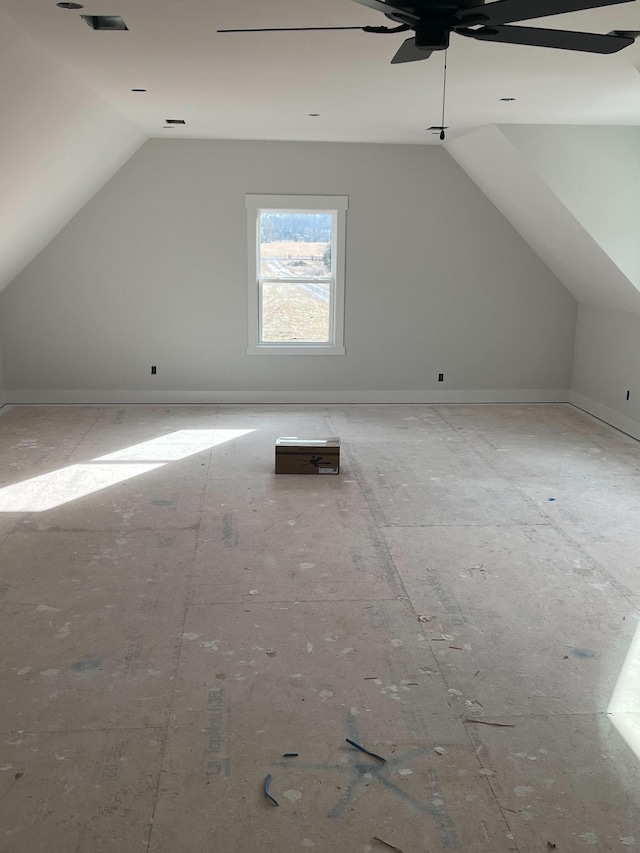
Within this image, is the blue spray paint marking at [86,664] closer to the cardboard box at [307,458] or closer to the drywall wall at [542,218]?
the cardboard box at [307,458]

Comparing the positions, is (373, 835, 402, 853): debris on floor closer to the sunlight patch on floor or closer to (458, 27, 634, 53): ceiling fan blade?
(458, 27, 634, 53): ceiling fan blade

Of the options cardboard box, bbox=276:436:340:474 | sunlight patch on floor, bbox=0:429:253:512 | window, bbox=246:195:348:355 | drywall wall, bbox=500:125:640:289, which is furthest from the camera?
window, bbox=246:195:348:355

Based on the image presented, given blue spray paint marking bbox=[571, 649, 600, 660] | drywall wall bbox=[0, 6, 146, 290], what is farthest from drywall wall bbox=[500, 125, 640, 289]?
blue spray paint marking bbox=[571, 649, 600, 660]

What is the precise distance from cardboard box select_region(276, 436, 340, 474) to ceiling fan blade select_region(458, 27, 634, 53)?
3481mm

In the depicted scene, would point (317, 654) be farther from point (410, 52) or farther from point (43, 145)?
point (43, 145)

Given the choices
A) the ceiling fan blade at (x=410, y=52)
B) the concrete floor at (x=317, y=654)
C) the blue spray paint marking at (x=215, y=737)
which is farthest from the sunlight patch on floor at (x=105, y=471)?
the ceiling fan blade at (x=410, y=52)

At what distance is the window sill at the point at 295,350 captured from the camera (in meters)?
7.84

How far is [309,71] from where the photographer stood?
4.18 metres

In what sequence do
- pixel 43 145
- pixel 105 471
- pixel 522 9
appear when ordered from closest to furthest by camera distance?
pixel 522 9 → pixel 43 145 → pixel 105 471

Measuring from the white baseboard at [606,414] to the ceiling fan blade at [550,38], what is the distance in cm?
473

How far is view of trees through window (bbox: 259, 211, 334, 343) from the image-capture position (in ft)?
25.4

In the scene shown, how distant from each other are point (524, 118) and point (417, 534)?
318cm

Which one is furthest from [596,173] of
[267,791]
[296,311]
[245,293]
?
[267,791]

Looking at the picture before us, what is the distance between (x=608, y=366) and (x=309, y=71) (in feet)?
14.4
